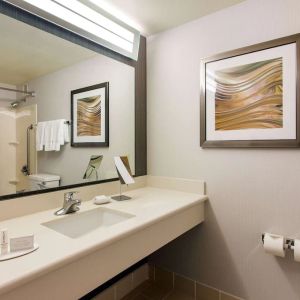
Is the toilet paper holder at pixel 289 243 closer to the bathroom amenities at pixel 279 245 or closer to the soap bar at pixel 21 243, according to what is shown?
the bathroom amenities at pixel 279 245

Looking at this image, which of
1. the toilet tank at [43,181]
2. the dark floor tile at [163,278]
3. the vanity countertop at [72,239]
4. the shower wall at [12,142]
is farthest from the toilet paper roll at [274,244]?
the shower wall at [12,142]

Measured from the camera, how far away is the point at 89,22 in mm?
1477

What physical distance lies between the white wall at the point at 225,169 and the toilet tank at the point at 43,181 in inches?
32.3

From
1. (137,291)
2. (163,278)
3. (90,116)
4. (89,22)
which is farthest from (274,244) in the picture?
(89,22)

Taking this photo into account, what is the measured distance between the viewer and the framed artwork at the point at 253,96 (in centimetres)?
129

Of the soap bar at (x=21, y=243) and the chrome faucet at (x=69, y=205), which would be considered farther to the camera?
the chrome faucet at (x=69, y=205)

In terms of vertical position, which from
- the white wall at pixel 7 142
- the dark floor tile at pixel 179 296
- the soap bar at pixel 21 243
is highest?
the white wall at pixel 7 142

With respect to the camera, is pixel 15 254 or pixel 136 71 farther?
pixel 136 71

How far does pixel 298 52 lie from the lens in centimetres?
127

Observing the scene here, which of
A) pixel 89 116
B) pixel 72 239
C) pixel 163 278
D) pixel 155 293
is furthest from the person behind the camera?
pixel 163 278

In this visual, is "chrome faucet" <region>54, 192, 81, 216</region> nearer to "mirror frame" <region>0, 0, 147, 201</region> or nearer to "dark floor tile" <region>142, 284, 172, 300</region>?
"mirror frame" <region>0, 0, 147, 201</region>

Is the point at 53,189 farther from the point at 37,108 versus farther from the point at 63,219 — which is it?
the point at 37,108

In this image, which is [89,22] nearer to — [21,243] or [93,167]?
[93,167]

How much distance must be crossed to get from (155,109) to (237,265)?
→ 4.24 ft
